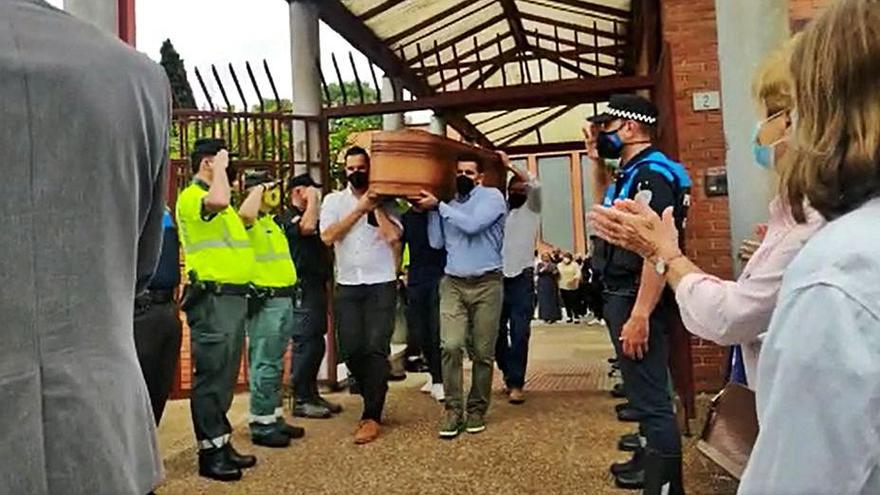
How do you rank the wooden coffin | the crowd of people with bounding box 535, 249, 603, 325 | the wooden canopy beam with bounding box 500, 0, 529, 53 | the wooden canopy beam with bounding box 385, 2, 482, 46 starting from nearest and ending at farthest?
the wooden coffin, the wooden canopy beam with bounding box 385, 2, 482, 46, the wooden canopy beam with bounding box 500, 0, 529, 53, the crowd of people with bounding box 535, 249, 603, 325

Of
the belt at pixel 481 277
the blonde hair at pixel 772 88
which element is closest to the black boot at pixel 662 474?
the blonde hair at pixel 772 88

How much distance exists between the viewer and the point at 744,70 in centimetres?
323

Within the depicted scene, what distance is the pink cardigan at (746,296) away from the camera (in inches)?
65.7

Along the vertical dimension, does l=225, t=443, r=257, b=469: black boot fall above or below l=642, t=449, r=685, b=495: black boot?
below

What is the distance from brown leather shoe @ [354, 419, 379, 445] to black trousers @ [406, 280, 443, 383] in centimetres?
115

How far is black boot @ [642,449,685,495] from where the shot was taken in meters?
3.04

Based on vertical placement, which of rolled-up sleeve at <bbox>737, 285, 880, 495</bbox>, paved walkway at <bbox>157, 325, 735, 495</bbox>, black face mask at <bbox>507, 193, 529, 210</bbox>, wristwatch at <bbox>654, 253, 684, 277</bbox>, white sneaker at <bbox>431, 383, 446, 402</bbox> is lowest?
paved walkway at <bbox>157, 325, 735, 495</bbox>

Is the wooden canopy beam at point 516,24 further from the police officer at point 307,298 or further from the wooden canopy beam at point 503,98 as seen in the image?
the police officer at point 307,298

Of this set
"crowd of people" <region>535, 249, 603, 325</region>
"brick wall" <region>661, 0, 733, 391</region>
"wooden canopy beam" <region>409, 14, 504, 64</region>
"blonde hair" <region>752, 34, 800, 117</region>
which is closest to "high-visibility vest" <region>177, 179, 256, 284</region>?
"blonde hair" <region>752, 34, 800, 117</region>

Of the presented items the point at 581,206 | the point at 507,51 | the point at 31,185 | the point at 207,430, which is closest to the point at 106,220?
the point at 31,185

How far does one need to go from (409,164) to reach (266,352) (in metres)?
1.35

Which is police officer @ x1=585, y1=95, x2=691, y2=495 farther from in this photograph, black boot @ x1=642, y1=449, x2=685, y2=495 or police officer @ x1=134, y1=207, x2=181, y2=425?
police officer @ x1=134, y1=207, x2=181, y2=425

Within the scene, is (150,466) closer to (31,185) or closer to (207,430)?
(31,185)

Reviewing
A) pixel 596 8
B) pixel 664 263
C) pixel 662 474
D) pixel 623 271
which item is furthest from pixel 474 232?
pixel 596 8
